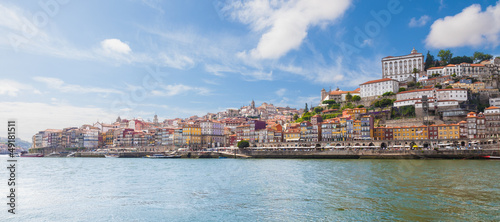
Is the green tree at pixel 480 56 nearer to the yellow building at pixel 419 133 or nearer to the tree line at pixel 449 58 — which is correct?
the tree line at pixel 449 58

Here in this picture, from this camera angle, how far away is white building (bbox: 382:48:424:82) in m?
81.3

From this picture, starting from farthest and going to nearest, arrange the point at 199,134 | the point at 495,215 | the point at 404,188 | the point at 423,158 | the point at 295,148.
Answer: the point at 199,134 < the point at 295,148 < the point at 423,158 < the point at 404,188 < the point at 495,215

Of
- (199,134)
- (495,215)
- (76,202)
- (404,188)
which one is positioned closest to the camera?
(495,215)

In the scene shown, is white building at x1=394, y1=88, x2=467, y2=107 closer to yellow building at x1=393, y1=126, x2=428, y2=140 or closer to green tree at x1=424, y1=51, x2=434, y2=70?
yellow building at x1=393, y1=126, x2=428, y2=140

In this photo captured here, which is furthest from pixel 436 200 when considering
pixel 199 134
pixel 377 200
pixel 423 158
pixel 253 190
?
pixel 199 134

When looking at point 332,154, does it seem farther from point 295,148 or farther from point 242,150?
point 242,150

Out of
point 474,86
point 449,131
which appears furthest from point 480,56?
point 449,131

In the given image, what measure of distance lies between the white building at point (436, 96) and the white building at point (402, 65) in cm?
1825

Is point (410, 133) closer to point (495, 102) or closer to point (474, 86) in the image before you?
point (495, 102)

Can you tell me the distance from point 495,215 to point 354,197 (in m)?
5.24

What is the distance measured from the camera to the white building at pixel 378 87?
71.8m

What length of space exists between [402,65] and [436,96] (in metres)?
23.4

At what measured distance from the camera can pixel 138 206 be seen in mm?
14906

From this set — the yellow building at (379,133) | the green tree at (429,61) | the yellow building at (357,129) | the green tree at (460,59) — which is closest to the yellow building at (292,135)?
the yellow building at (357,129)
